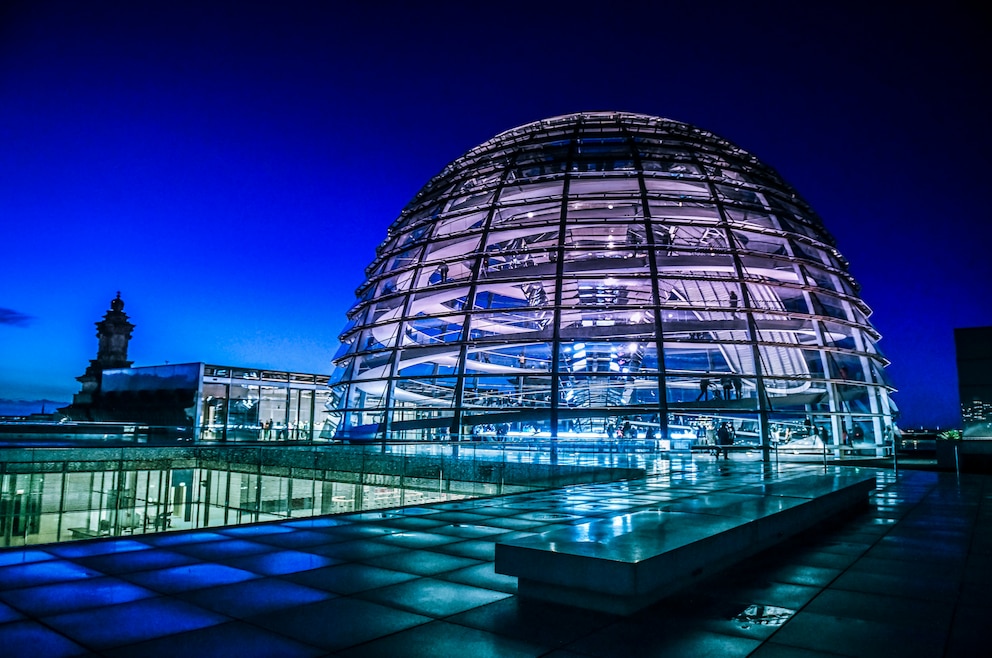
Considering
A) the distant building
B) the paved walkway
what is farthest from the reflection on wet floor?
the distant building

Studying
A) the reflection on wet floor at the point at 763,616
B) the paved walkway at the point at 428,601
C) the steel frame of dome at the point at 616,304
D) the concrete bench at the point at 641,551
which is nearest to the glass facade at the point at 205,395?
the steel frame of dome at the point at 616,304

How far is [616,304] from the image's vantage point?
69.7ft

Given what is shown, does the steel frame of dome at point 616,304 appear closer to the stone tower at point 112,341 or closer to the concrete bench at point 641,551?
the concrete bench at point 641,551

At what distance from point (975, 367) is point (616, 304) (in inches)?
405

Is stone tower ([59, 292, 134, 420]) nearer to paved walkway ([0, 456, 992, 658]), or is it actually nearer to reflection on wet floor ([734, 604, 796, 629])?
paved walkway ([0, 456, 992, 658])

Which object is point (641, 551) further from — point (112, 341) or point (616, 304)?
point (112, 341)

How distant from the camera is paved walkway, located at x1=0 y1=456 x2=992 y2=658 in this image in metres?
3.92

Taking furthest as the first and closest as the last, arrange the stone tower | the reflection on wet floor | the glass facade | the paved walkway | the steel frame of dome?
the stone tower < the glass facade < the steel frame of dome < the reflection on wet floor < the paved walkway

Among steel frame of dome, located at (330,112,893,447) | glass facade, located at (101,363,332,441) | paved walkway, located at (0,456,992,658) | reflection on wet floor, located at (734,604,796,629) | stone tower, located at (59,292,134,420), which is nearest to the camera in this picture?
paved walkway, located at (0,456,992,658)

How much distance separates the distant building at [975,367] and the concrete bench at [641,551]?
1511cm

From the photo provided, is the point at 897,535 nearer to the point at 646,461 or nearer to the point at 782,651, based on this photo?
the point at 782,651

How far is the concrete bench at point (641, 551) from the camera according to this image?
15.4 feet

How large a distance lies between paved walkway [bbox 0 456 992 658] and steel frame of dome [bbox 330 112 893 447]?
1312 cm

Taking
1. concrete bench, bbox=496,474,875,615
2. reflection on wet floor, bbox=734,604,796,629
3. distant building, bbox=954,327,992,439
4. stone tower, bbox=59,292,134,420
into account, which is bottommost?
reflection on wet floor, bbox=734,604,796,629
